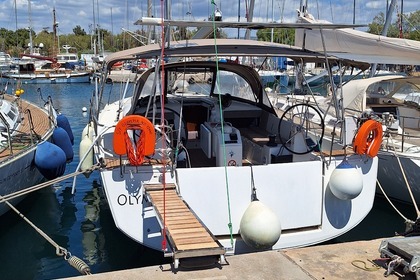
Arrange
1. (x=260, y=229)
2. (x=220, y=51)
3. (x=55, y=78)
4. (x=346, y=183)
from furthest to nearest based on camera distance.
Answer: (x=55, y=78) → (x=220, y=51) → (x=346, y=183) → (x=260, y=229)

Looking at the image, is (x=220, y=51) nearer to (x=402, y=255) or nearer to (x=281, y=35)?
(x=402, y=255)

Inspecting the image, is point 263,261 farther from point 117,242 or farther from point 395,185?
point 395,185

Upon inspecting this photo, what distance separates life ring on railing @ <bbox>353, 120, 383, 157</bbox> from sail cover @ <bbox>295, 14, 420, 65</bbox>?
4584mm

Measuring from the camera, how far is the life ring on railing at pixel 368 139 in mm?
5922

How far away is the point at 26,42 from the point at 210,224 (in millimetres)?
82306

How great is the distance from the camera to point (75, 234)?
7828mm

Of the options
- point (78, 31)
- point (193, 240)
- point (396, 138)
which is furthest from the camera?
point (78, 31)

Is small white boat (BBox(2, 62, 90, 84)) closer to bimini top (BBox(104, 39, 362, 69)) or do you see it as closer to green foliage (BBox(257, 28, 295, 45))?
green foliage (BBox(257, 28, 295, 45))

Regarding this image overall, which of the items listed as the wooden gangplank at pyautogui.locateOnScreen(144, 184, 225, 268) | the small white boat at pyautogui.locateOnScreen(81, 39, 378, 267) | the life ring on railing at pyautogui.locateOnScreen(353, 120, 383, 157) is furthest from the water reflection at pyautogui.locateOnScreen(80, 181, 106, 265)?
the life ring on railing at pyautogui.locateOnScreen(353, 120, 383, 157)

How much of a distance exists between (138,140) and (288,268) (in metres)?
2.32

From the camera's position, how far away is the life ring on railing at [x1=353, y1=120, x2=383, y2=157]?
19.4 feet

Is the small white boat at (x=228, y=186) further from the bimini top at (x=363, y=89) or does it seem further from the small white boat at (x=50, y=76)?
the small white boat at (x=50, y=76)

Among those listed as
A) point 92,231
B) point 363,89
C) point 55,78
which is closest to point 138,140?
point 92,231

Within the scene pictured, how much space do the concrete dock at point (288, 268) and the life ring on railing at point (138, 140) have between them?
5.25 ft
